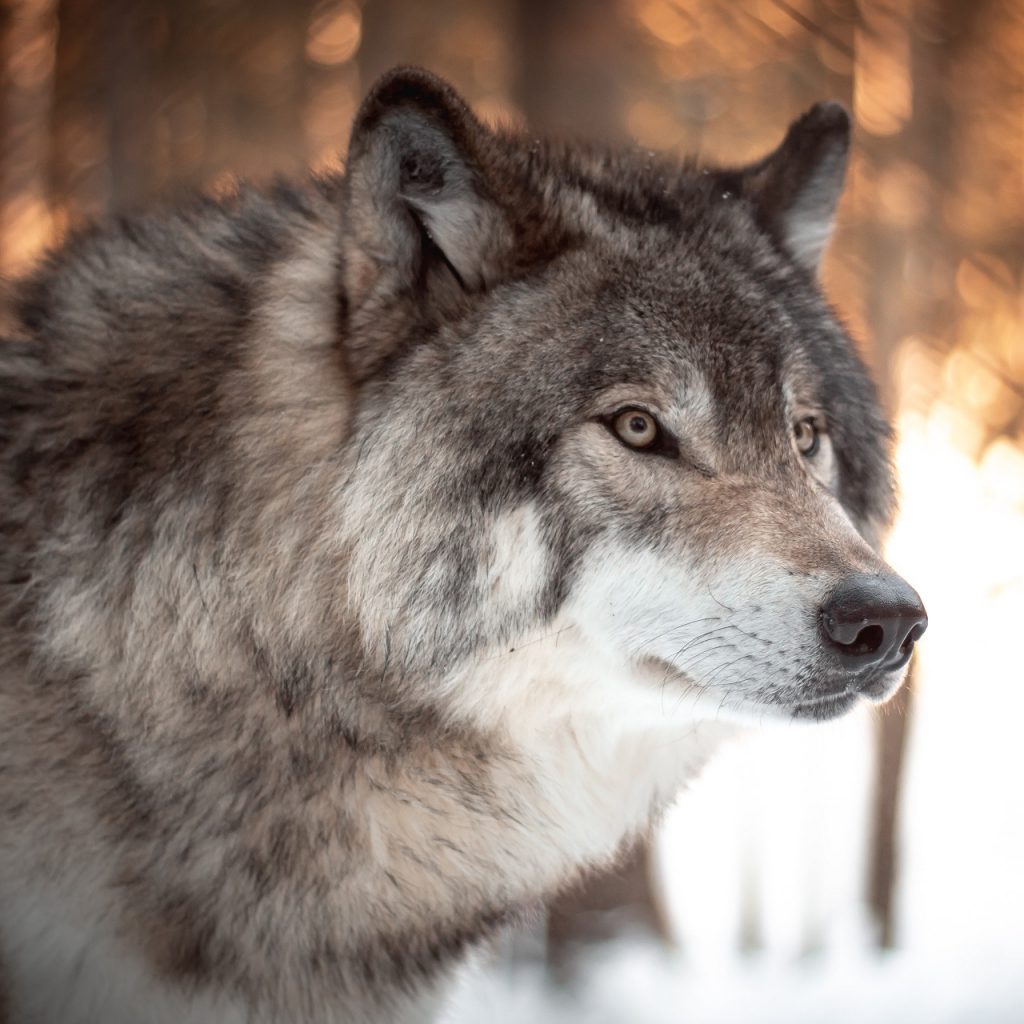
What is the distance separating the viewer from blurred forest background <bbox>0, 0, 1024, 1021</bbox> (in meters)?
3.79

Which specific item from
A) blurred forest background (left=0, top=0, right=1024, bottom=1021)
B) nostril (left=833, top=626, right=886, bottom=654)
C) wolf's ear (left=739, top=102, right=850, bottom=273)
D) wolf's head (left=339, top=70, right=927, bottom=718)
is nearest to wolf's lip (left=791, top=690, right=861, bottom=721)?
wolf's head (left=339, top=70, right=927, bottom=718)

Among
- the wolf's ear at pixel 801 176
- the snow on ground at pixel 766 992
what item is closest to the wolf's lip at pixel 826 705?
the wolf's ear at pixel 801 176

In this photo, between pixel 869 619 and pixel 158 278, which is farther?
pixel 158 278

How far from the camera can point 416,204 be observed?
1956 mm

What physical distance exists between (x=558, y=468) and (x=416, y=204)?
577mm

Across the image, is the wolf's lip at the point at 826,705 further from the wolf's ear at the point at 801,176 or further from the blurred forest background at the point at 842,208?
the blurred forest background at the point at 842,208

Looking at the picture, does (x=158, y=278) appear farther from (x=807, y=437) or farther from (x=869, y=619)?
(x=869, y=619)

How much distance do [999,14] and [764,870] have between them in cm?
362

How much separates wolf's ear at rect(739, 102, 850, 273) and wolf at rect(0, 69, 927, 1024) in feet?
2.22

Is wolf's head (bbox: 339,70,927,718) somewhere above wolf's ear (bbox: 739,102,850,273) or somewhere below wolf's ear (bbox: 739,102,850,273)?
below

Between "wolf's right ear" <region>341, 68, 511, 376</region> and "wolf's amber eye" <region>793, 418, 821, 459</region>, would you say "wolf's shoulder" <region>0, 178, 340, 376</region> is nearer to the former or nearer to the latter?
Result: "wolf's right ear" <region>341, 68, 511, 376</region>

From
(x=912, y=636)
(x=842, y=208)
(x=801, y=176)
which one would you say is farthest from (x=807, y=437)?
(x=842, y=208)

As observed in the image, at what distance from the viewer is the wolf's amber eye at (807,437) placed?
7.30 feet

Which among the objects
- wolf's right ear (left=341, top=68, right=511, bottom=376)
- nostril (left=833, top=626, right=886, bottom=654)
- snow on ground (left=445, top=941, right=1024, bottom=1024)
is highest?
wolf's right ear (left=341, top=68, right=511, bottom=376)
